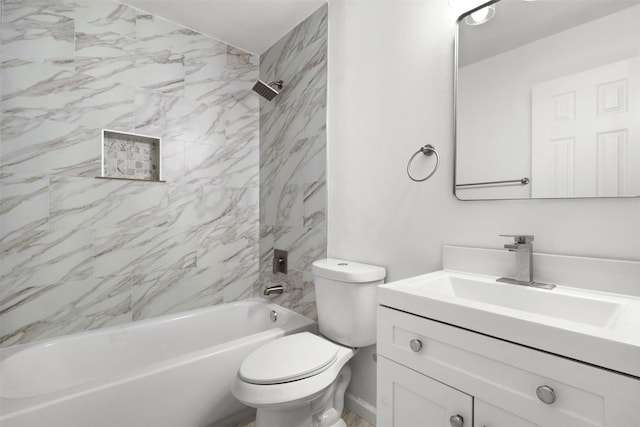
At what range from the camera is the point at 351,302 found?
1.55m

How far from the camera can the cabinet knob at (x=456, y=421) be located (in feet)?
2.85

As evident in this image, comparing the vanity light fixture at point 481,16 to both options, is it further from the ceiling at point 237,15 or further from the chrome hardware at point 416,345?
the chrome hardware at point 416,345

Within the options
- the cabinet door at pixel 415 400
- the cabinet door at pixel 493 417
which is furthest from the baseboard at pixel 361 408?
the cabinet door at pixel 493 417

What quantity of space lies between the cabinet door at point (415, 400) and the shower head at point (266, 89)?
6.11 ft

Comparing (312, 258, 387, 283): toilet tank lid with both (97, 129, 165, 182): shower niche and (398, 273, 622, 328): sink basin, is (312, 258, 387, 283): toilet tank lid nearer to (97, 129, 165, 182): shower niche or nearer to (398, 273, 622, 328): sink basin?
(398, 273, 622, 328): sink basin

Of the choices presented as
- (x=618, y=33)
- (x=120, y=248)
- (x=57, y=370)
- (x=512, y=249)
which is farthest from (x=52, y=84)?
(x=618, y=33)

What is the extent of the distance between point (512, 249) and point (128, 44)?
2.38 metres

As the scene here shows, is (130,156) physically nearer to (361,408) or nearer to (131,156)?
(131,156)

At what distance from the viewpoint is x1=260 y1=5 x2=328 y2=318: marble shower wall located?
6.68 feet

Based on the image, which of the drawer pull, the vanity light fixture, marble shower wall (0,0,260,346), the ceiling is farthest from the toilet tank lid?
the ceiling

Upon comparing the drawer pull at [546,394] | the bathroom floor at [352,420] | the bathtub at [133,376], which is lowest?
the bathroom floor at [352,420]

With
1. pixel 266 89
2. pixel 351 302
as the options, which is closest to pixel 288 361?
pixel 351 302

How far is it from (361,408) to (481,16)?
6.48 feet

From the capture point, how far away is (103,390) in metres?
1.25
